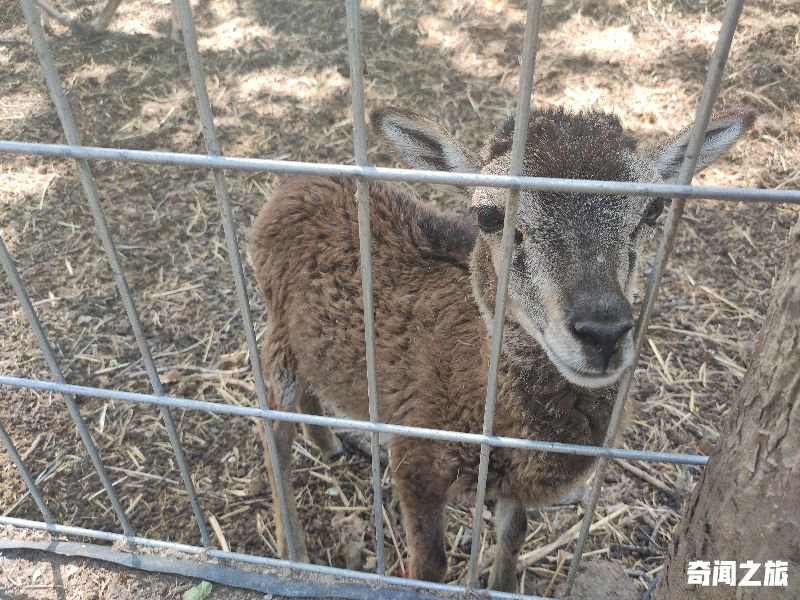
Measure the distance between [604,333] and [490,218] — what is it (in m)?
0.67

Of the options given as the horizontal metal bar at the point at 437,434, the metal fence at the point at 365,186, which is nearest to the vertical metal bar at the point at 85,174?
the metal fence at the point at 365,186

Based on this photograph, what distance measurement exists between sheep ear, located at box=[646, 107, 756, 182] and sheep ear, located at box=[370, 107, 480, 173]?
2.40ft

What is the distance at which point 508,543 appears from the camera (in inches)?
123

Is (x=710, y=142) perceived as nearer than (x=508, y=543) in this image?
Yes

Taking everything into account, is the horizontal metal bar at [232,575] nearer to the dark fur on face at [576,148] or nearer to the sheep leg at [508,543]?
the sheep leg at [508,543]

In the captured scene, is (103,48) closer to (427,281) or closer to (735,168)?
(427,281)

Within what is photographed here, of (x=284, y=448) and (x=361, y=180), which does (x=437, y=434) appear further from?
(x=284, y=448)

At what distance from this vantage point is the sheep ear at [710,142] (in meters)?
2.29

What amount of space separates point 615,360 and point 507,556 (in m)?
1.55

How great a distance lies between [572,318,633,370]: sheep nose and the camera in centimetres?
203

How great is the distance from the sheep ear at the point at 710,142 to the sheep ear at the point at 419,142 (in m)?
0.73

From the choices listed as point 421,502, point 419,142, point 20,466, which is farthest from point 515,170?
point 20,466

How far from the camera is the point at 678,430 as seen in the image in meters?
3.88

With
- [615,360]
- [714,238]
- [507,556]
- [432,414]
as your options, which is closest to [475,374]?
[432,414]
